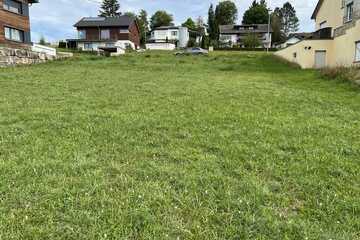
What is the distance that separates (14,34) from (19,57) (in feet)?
11.9

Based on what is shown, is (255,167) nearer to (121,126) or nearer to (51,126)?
(121,126)

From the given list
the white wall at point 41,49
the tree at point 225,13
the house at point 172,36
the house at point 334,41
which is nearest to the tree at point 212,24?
the tree at point 225,13

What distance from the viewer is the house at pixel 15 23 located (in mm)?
22625

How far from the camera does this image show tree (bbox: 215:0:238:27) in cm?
8088

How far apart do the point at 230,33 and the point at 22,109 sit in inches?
2607

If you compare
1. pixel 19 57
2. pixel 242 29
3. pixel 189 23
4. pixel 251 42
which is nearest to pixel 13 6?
pixel 19 57

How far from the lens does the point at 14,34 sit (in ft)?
80.1

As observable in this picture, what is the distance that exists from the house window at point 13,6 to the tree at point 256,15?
65036mm

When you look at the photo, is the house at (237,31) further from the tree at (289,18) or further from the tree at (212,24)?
the tree at (289,18)

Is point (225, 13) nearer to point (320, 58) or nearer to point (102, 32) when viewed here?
point (102, 32)

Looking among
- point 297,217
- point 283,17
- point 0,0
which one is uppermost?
point 283,17

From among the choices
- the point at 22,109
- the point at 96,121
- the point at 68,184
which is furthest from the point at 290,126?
the point at 22,109

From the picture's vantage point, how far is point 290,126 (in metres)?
6.43

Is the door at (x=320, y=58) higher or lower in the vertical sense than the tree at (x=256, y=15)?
lower
